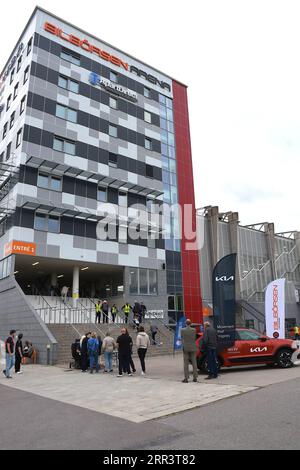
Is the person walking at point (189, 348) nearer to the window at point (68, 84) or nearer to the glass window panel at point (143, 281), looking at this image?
the glass window panel at point (143, 281)

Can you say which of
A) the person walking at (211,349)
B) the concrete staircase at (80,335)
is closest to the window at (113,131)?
the concrete staircase at (80,335)

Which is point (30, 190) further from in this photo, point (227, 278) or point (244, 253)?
point (244, 253)

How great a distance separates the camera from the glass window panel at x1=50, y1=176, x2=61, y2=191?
28.4 metres

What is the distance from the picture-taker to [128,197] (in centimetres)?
3247

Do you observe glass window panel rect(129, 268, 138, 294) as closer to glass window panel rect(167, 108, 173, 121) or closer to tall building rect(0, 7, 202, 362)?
tall building rect(0, 7, 202, 362)

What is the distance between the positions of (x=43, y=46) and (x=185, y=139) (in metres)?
15.8

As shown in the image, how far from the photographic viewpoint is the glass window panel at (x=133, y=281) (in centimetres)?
3028

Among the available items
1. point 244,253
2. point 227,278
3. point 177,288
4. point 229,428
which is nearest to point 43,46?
point 177,288

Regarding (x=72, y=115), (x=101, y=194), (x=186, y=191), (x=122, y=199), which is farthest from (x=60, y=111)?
(x=186, y=191)

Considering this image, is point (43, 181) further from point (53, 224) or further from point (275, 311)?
point (275, 311)

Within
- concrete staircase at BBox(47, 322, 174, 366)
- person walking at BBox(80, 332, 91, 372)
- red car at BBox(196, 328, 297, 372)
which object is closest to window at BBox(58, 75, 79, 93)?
concrete staircase at BBox(47, 322, 174, 366)

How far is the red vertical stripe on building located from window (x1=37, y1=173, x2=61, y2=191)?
40.2 feet

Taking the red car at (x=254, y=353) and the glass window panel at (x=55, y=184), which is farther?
the glass window panel at (x=55, y=184)

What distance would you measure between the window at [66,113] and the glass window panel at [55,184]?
539cm
